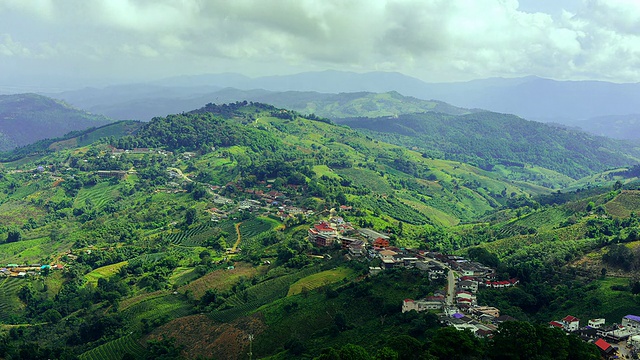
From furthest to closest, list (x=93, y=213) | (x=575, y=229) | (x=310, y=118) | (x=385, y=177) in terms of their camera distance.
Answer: (x=310, y=118) < (x=385, y=177) < (x=93, y=213) < (x=575, y=229)

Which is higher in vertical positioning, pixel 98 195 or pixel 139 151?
pixel 139 151

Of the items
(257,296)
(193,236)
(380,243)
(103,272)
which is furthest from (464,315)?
(193,236)

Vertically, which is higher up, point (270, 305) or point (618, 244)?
point (618, 244)

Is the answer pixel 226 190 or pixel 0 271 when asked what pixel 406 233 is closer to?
pixel 226 190

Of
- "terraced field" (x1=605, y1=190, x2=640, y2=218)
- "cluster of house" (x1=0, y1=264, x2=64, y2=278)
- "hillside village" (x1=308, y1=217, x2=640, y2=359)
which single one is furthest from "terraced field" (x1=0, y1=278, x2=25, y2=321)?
"terraced field" (x1=605, y1=190, x2=640, y2=218)

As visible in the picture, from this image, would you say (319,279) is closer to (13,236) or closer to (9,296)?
(9,296)

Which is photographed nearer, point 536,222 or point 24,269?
point 24,269

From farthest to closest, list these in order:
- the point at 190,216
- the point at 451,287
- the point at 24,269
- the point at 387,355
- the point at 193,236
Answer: the point at 190,216, the point at 193,236, the point at 24,269, the point at 451,287, the point at 387,355

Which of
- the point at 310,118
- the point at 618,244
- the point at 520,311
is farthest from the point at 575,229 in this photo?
the point at 310,118
